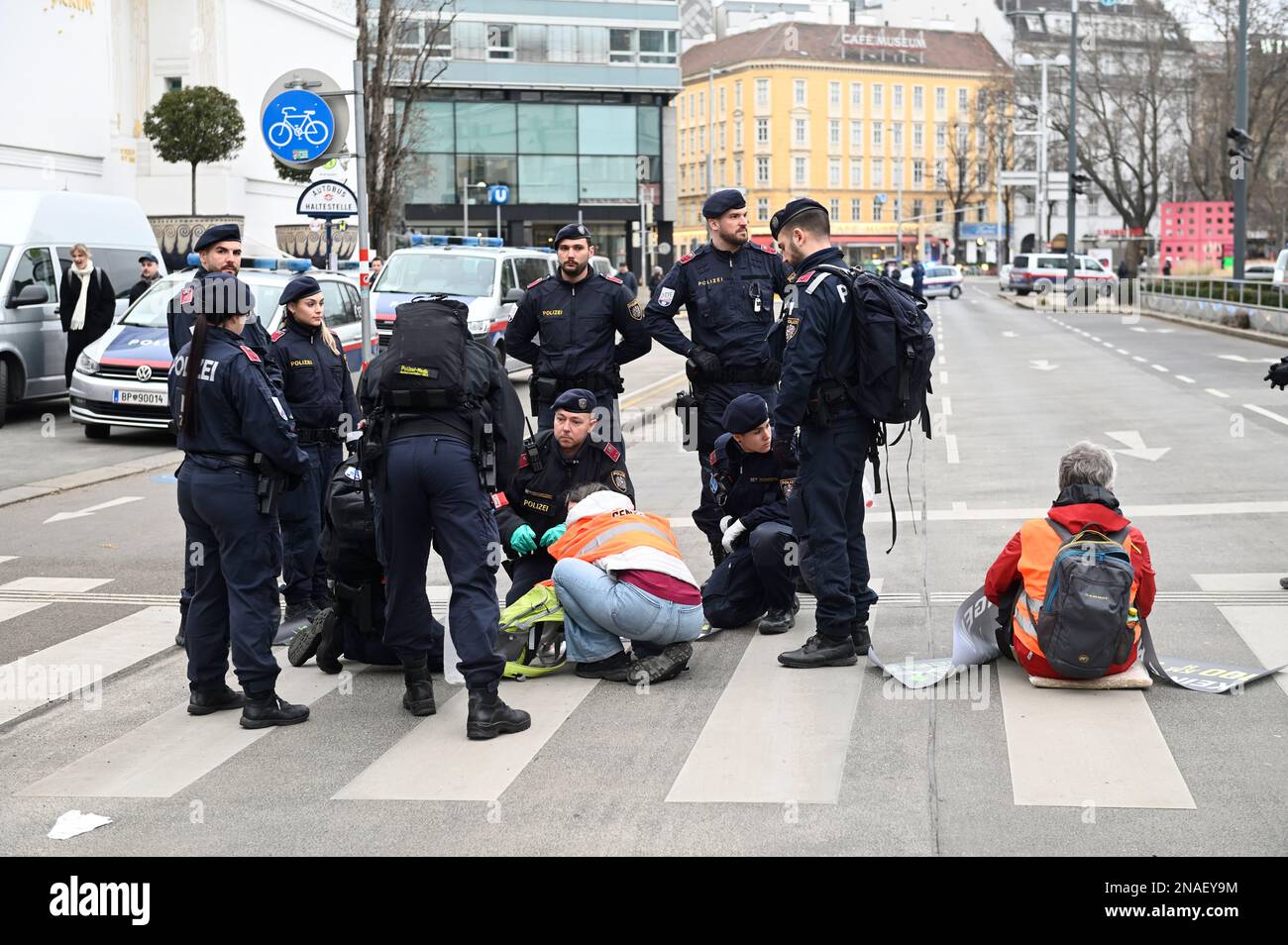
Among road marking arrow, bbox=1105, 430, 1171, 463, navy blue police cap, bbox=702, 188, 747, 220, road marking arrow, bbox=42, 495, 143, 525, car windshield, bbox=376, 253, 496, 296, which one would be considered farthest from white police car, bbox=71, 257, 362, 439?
road marking arrow, bbox=1105, 430, 1171, 463

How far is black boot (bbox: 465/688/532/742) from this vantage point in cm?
575

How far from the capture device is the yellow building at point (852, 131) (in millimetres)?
115438

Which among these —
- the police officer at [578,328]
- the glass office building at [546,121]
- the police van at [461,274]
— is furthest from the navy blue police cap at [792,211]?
the glass office building at [546,121]

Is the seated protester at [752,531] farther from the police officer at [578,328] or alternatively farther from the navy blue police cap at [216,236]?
the navy blue police cap at [216,236]

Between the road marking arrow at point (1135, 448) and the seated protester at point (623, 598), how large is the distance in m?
7.64

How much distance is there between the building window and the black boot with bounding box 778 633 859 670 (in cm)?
5829

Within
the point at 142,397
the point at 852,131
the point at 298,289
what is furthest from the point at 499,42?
the point at 852,131

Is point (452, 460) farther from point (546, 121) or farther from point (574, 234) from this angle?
point (546, 121)

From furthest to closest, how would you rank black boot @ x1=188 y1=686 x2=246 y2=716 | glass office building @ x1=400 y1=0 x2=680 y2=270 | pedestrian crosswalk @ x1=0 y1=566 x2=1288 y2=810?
glass office building @ x1=400 y1=0 x2=680 y2=270, black boot @ x1=188 y1=686 x2=246 y2=716, pedestrian crosswalk @ x1=0 y1=566 x2=1288 y2=810

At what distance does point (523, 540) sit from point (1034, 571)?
2.47 m

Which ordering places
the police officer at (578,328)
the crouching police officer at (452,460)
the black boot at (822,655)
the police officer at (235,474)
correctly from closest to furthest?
the crouching police officer at (452,460) → the police officer at (235,474) → the black boot at (822,655) → the police officer at (578,328)

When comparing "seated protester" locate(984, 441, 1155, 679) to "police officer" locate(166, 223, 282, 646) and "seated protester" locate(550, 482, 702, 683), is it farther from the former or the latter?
"police officer" locate(166, 223, 282, 646)

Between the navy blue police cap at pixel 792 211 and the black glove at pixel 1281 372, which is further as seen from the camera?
the black glove at pixel 1281 372

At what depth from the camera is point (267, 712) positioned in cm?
604
